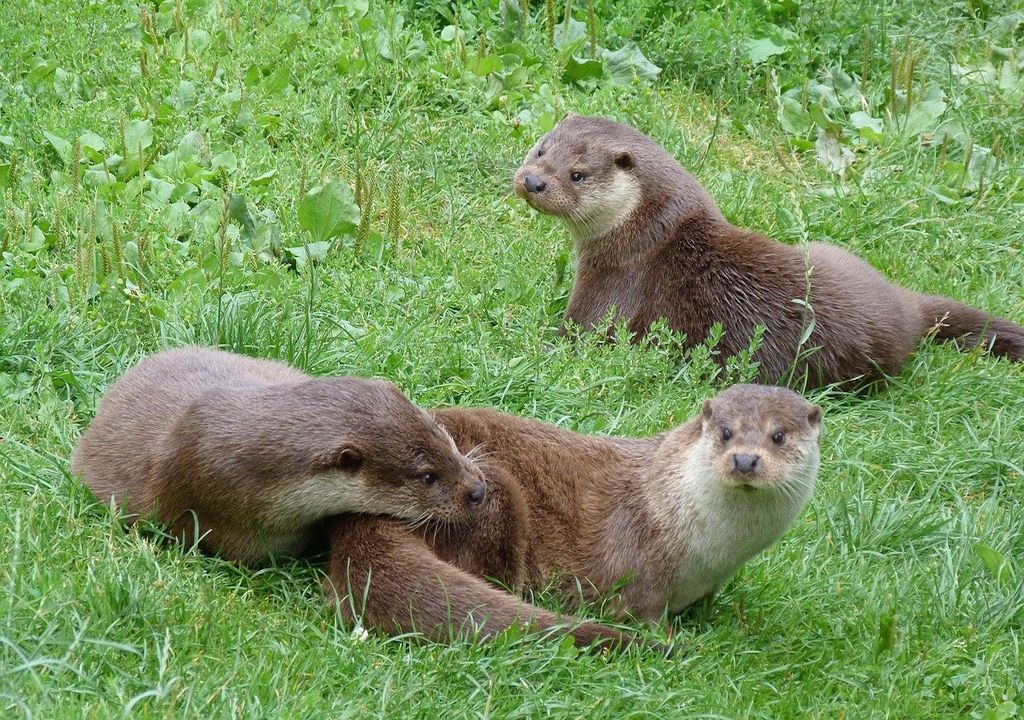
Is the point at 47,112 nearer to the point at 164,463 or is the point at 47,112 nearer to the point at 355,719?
the point at 164,463

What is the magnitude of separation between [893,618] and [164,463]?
2.16 metres

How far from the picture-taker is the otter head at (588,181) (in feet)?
21.6

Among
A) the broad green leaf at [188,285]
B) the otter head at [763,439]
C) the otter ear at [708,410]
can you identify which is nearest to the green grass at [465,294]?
the broad green leaf at [188,285]

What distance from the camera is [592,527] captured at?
4578 millimetres

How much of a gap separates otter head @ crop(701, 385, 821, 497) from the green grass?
1.56 ft

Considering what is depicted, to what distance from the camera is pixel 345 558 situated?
421cm

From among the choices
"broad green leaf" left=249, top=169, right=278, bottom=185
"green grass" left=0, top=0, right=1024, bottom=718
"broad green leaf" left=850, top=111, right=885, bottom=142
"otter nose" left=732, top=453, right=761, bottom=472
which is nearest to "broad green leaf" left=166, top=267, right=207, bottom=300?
"green grass" left=0, top=0, right=1024, bottom=718

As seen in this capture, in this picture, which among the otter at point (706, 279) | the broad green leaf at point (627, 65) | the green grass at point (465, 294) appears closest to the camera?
the green grass at point (465, 294)

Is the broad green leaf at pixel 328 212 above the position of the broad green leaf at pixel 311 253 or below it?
above

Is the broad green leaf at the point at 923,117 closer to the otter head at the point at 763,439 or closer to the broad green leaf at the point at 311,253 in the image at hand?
the broad green leaf at the point at 311,253

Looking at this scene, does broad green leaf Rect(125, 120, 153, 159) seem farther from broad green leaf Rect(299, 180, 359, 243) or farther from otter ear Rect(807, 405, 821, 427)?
otter ear Rect(807, 405, 821, 427)

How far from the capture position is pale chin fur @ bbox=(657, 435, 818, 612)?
4.29 meters

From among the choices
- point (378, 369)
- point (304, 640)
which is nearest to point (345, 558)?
point (304, 640)

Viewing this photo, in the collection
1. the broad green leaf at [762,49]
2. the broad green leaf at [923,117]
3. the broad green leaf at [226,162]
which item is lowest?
the broad green leaf at [226,162]
